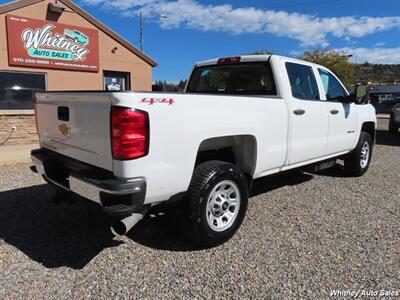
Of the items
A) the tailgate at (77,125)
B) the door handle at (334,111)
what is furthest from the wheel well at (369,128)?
the tailgate at (77,125)

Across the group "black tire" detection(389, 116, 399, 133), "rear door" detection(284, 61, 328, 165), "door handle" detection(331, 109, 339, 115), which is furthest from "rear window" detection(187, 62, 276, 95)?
"black tire" detection(389, 116, 399, 133)

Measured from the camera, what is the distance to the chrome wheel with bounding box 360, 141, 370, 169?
670cm

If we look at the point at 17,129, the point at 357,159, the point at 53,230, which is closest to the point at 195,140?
the point at 53,230

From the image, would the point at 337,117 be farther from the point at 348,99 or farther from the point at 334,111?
the point at 348,99

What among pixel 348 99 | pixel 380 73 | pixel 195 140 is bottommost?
pixel 195 140

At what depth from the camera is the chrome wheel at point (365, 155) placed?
22.0ft

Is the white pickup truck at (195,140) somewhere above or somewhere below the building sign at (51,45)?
below

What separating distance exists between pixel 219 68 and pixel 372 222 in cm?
289

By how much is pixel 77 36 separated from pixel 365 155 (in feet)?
28.8

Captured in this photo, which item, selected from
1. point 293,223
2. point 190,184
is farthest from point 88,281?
point 293,223

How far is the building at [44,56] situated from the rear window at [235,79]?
6031 millimetres

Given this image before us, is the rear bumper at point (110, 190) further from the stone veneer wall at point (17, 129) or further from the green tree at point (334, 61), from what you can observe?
the green tree at point (334, 61)

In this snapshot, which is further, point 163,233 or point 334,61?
point 334,61

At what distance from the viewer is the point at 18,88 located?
10.1m
